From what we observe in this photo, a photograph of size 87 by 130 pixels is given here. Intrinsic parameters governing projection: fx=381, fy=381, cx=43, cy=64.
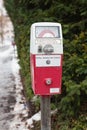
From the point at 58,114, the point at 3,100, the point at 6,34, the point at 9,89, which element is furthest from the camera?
the point at 6,34

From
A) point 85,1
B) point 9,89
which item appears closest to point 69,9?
point 85,1

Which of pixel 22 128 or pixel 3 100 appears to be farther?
pixel 3 100

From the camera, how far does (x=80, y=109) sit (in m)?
6.42

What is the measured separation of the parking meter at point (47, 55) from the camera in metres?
3.95

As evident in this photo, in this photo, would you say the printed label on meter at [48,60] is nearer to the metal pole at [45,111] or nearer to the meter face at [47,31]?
the meter face at [47,31]

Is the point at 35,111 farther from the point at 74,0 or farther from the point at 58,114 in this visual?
the point at 74,0

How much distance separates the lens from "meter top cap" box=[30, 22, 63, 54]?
3934mm

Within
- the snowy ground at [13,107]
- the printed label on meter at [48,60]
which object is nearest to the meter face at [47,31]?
the printed label on meter at [48,60]

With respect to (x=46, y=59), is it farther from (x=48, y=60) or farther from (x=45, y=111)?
(x=45, y=111)

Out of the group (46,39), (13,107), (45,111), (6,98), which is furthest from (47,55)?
(6,98)

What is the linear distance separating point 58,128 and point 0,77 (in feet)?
37.0

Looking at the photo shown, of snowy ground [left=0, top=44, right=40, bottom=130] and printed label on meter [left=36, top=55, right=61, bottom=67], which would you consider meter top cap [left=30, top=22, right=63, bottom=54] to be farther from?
snowy ground [left=0, top=44, right=40, bottom=130]

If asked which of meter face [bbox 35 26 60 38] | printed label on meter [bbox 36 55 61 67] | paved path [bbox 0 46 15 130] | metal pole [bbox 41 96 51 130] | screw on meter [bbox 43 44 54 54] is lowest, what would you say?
paved path [bbox 0 46 15 130]

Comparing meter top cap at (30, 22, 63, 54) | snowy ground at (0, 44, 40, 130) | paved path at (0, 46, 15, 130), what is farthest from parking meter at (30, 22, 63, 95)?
paved path at (0, 46, 15, 130)
